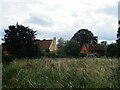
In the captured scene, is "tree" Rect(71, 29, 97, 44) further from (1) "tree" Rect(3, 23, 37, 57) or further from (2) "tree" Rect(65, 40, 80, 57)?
(1) "tree" Rect(3, 23, 37, 57)

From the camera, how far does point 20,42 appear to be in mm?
19641

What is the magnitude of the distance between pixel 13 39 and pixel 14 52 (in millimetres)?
1694

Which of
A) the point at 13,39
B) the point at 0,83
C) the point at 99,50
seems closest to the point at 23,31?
the point at 13,39

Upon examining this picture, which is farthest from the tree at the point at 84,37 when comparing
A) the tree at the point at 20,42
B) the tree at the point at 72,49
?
the tree at the point at 20,42

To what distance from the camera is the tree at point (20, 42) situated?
1948 cm

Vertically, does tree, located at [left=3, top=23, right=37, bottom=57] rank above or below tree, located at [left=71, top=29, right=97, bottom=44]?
below

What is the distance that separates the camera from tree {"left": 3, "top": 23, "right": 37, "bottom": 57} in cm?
1948

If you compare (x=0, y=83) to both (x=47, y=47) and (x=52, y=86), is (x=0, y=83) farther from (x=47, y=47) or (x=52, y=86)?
(x=47, y=47)

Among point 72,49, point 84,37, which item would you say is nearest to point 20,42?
point 72,49

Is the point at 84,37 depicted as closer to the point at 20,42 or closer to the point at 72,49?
the point at 72,49

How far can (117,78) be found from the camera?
4.11 m

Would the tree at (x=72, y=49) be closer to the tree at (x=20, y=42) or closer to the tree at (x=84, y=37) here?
the tree at (x=20, y=42)

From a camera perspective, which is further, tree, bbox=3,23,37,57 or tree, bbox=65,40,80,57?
tree, bbox=65,40,80,57

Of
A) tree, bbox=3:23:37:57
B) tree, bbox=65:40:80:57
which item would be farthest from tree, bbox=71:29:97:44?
tree, bbox=3:23:37:57
